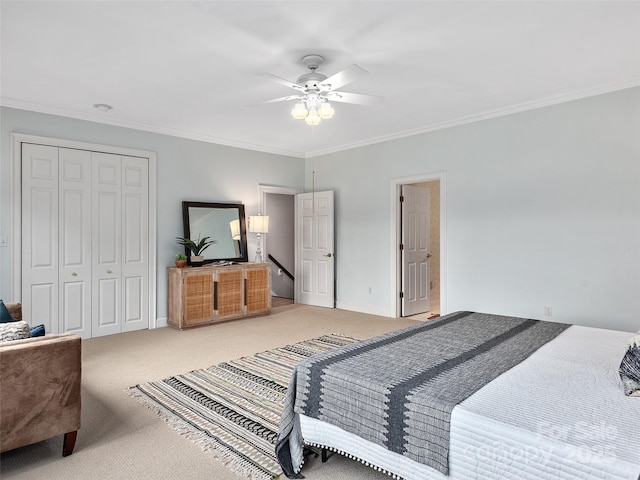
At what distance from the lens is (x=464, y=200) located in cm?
Answer: 489

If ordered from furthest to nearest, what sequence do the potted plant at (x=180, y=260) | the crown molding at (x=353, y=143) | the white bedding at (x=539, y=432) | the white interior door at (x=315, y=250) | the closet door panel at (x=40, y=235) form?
the white interior door at (x=315, y=250) → the potted plant at (x=180, y=260) → the closet door panel at (x=40, y=235) → the crown molding at (x=353, y=143) → the white bedding at (x=539, y=432)

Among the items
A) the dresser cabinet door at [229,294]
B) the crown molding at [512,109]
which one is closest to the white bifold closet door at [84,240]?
the dresser cabinet door at [229,294]

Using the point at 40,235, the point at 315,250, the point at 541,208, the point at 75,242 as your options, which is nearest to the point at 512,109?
the point at 541,208

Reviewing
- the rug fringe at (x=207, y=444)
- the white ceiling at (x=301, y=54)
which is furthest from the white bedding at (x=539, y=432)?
the white ceiling at (x=301, y=54)

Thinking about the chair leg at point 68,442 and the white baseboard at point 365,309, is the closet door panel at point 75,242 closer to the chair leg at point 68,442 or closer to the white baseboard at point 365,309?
the chair leg at point 68,442

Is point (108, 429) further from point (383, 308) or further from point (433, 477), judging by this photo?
point (383, 308)

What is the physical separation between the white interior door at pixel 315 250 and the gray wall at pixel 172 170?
21.9 inches

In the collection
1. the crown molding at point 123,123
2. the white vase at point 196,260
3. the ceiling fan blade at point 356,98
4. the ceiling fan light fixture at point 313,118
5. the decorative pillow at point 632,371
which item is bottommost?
the decorative pillow at point 632,371

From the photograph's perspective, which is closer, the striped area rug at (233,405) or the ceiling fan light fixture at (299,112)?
the striped area rug at (233,405)

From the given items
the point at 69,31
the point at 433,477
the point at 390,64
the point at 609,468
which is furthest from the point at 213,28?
the point at 609,468

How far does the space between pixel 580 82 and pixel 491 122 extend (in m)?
1.01

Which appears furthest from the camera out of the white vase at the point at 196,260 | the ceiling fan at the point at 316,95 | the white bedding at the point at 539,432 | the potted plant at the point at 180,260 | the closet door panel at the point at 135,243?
the white vase at the point at 196,260

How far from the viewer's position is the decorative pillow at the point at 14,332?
2.15 metres

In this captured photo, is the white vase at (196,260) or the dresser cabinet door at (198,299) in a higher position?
the white vase at (196,260)
